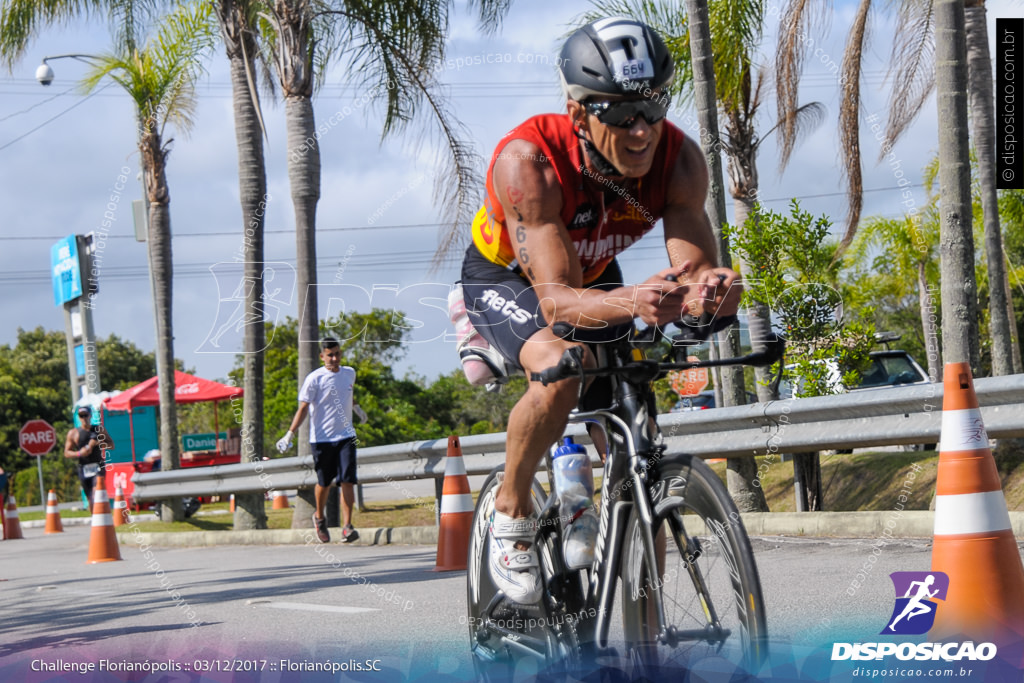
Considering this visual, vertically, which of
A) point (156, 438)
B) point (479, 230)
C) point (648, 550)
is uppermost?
point (479, 230)

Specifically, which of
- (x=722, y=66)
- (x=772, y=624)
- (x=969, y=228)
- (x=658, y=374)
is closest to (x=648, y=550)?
(x=658, y=374)

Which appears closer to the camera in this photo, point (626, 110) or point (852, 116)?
point (626, 110)

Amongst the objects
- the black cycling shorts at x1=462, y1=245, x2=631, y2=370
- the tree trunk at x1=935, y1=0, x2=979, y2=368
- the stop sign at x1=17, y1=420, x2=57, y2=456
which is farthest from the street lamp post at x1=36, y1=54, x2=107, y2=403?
the black cycling shorts at x1=462, y1=245, x2=631, y2=370

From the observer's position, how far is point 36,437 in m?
29.1

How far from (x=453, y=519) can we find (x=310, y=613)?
168 cm

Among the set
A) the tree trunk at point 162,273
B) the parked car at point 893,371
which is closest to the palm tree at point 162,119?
the tree trunk at point 162,273

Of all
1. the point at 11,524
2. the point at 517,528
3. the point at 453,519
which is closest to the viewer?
the point at 517,528

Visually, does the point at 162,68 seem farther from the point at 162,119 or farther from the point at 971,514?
the point at 971,514

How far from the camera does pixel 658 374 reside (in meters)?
3.03

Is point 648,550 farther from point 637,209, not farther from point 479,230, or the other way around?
point 479,230

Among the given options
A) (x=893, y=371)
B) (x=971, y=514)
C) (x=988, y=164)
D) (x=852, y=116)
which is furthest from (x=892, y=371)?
(x=971, y=514)

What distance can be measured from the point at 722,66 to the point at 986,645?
1035 centimetres

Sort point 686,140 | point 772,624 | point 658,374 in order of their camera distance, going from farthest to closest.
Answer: point 772,624 → point 686,140 → point 658,374

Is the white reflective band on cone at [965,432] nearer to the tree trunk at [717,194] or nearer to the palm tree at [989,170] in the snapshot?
the tree trunk at [717,194]
